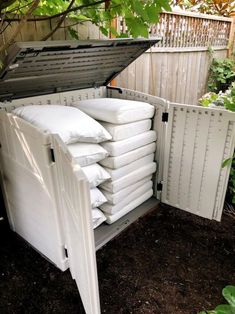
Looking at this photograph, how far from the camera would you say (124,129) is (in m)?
1.94

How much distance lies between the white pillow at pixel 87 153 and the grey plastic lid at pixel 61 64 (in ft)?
1.82

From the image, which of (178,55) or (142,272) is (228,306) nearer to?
(142,272)

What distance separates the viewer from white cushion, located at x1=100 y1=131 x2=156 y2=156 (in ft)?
6.28

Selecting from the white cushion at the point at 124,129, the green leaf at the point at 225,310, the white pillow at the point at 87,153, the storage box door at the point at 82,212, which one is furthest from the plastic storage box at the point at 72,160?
the green leaf at the point at 225,310

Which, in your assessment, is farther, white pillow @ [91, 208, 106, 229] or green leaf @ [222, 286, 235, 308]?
white pillow @ [91, 208, 106, 229]

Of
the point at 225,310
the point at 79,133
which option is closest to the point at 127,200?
the point at 79,133

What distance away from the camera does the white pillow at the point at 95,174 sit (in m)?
1.82

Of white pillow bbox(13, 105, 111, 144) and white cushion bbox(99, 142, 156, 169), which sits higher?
white pillow bbox(13, 105, 111, 144)

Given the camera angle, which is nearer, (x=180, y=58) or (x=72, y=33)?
(x=72, y=33)

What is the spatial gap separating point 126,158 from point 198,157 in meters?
0.63

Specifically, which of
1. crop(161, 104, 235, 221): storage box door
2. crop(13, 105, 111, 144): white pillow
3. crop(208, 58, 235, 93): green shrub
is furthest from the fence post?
crop(13, 105, 111, 144): white pillow

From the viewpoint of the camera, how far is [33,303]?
1513mm

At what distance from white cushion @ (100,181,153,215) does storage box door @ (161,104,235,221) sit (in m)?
0.19

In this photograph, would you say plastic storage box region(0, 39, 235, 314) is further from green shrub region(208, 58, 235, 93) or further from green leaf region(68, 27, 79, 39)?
green shrub region(208, 58, 235, 93)
